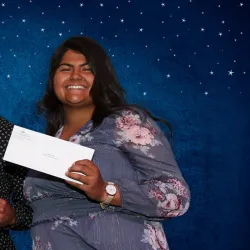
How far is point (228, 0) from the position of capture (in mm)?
2393

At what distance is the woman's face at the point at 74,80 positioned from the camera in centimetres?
136

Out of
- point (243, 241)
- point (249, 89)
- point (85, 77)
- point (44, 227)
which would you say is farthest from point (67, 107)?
point (243, 241)

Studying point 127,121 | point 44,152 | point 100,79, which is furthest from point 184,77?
point 44,152

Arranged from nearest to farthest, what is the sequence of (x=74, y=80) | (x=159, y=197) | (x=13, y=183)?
(x=159, y=197)
(x=74, y=80)
(x=13, y=183)

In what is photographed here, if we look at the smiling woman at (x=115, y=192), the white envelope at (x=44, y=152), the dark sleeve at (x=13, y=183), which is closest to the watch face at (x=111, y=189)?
the smiling woman at (x=115, y=192)

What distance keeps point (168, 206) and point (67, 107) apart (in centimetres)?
50

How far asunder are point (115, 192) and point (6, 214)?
39 centimetres

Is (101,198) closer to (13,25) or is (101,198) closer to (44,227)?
(44,227)

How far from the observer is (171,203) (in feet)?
3.84

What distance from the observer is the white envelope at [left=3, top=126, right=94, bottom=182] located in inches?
40.6

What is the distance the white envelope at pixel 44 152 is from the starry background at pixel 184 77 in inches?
51.8

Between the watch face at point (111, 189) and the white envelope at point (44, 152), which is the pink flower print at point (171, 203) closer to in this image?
the watch face at point (111, 189)

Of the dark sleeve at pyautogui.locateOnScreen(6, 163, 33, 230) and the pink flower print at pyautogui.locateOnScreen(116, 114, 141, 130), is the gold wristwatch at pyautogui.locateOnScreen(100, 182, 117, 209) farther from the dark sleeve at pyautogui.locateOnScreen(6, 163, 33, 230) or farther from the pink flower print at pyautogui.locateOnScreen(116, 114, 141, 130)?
the dark sleeve at pyautogui.locateOnScreen(6, 163, 33, 230)

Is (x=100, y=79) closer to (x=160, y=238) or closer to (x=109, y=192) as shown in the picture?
(x=109, y=192)
